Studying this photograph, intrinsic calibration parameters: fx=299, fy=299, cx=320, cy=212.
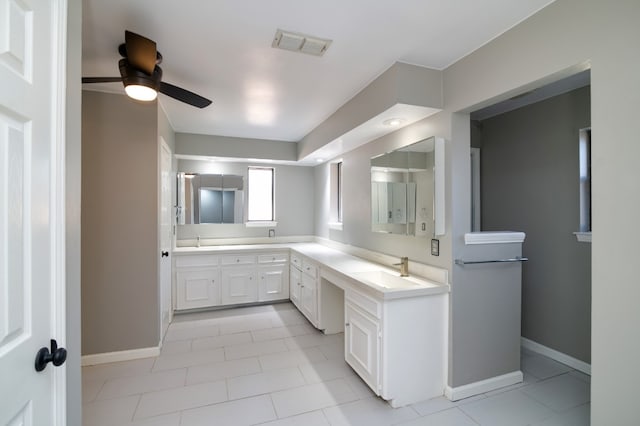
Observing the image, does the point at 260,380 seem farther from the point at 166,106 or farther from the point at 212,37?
the point at 166,106

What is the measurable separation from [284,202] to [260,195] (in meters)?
0.41

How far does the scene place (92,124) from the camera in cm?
267

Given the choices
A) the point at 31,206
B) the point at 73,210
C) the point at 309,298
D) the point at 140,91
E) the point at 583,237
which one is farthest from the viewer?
the point at 309,298

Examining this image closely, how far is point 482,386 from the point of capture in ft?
7.43

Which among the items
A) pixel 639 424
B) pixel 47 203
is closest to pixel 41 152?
pixel 47 203

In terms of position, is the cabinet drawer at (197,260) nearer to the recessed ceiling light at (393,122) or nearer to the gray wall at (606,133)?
the recessed ceiling light at (393,122)

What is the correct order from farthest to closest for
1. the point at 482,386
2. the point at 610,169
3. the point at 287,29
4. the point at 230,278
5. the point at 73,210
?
the point at 230,278, the point at 482,386, the point at 287,29, the point at 610,169, the point at 73,210

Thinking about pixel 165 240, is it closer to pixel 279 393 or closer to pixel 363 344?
pixel 279 393

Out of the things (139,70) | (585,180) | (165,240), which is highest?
(139,70)

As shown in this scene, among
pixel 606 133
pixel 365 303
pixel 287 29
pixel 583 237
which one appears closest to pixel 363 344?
pixel 365 303

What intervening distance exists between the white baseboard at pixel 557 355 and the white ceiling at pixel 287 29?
9.02ft

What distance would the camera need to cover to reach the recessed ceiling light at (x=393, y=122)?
99.4 inches

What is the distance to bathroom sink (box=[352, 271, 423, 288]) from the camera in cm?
243

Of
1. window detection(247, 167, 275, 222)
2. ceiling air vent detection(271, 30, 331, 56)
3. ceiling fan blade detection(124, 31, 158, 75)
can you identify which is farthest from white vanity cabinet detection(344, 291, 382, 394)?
window detection(247, 167, 275, 222)
